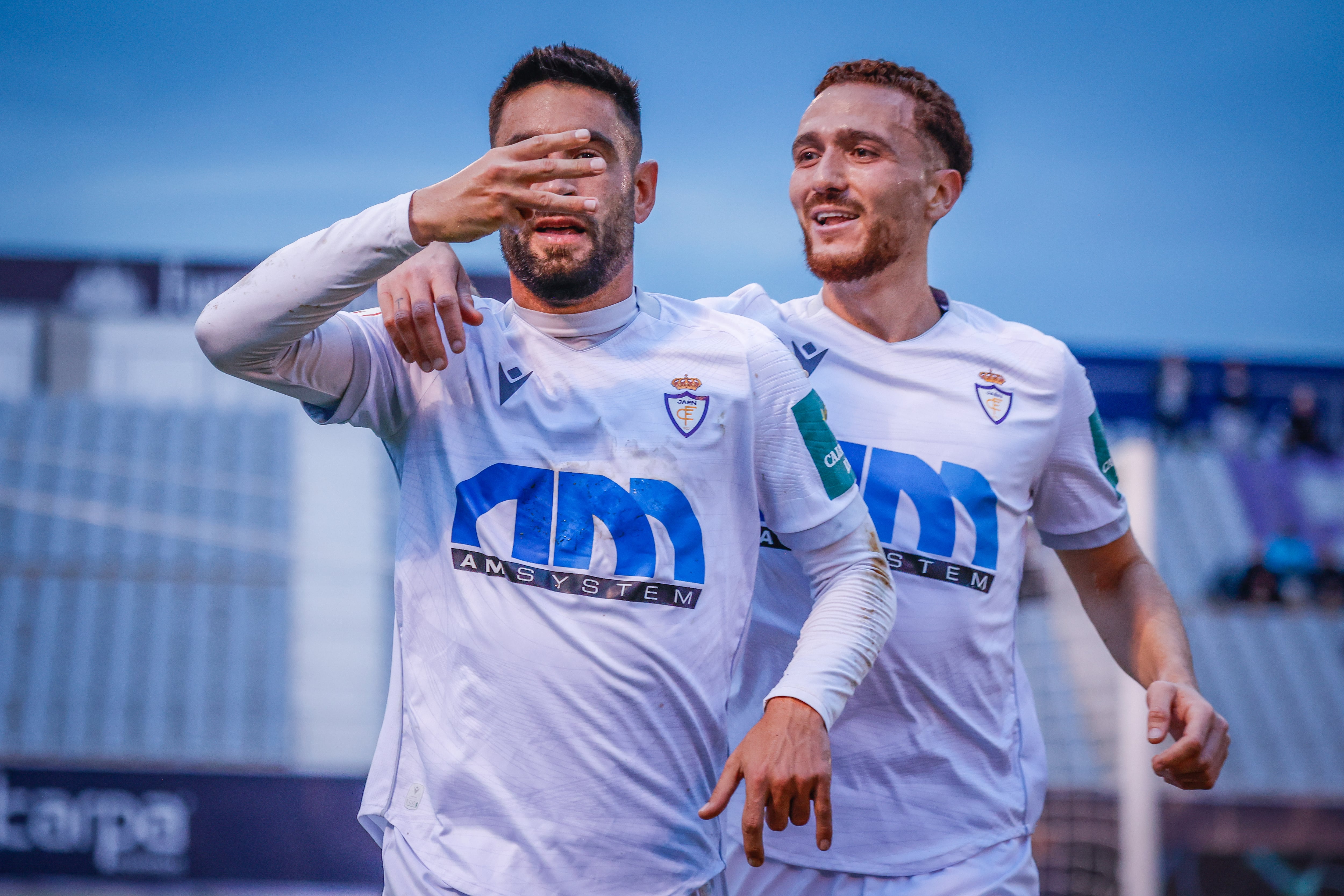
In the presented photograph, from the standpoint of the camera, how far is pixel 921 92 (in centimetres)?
289

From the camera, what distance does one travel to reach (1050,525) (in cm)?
289

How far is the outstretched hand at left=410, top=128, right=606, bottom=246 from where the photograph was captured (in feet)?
5.58

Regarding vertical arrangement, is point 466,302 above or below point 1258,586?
above

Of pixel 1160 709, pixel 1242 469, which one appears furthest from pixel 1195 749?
pixel 1242 469

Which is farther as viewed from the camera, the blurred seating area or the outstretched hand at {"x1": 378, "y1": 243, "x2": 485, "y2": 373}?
the blurred seating area

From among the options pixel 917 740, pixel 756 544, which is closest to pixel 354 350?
pixel 756 544

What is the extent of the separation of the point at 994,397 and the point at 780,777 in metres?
1.27

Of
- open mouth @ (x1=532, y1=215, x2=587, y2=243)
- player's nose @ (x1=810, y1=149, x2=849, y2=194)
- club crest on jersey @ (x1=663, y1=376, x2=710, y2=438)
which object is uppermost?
player's nose @ (x1=810, y1=149, x2=849, y2=194)

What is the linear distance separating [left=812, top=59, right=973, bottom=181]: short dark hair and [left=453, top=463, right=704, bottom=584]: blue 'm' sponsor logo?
133 centimetres

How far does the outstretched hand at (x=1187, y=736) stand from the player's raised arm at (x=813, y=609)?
0.64 m

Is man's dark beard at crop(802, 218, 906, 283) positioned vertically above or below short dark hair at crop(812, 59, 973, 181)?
below

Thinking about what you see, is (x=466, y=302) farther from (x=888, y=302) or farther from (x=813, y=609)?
(x=888, y=302)

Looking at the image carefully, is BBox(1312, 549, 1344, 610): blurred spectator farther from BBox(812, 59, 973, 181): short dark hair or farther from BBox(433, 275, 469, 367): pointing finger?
BBox(433, 275, 469, 367): pointing finger

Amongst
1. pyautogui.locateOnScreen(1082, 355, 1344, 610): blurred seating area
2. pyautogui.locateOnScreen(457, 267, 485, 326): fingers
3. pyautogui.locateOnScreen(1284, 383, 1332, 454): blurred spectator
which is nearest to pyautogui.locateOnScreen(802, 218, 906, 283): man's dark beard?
pyautogui.locateOnScreen(457, 267, 485, 326): fingers
